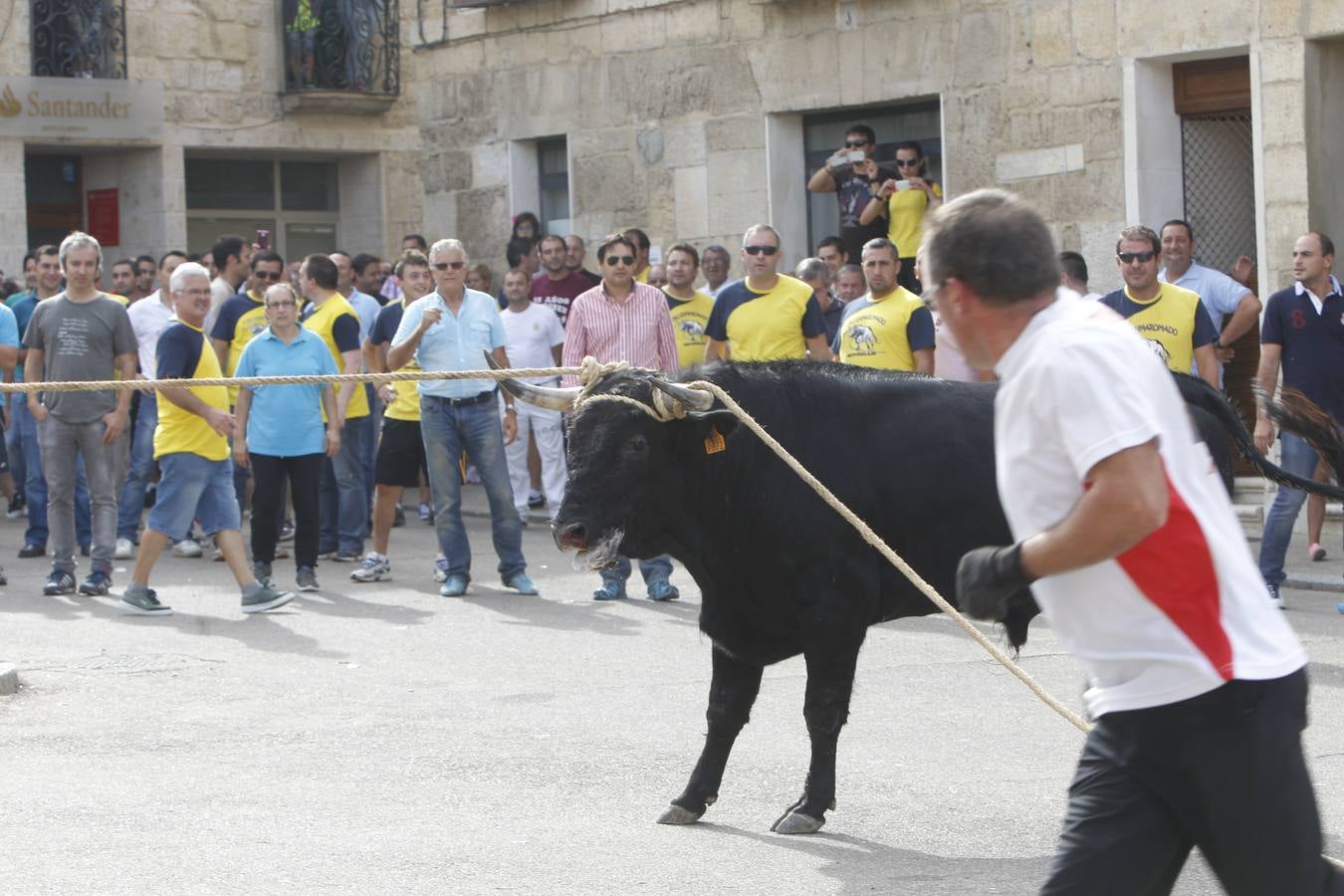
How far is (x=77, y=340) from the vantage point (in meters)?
12.0

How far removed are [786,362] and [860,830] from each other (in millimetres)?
1477

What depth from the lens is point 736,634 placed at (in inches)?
249

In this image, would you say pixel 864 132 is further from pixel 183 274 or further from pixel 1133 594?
pixel 1133 594

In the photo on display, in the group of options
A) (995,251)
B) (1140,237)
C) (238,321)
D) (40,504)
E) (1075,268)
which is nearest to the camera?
(995,251)

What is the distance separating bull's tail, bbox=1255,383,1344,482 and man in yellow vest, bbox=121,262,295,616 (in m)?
7.06

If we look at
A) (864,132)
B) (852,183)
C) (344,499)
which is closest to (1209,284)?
(852,183)

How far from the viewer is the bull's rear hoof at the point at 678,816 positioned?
6234 mm

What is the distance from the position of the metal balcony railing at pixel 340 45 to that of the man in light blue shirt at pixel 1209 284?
13419 millimetres

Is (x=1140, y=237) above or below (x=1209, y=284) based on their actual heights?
above

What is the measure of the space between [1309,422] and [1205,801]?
166cm

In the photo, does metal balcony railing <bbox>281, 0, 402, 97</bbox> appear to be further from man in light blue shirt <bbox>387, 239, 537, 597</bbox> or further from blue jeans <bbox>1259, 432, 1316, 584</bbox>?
blue jeans <bbox>1259, 432, 1316, 584</bbox>

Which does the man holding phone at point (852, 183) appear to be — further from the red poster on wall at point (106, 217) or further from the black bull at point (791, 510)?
the red poster on wall at point (106, 217)

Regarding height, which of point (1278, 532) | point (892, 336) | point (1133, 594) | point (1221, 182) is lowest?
point (1278, 532)

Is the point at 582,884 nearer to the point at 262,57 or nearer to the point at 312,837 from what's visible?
the point at 312,837
